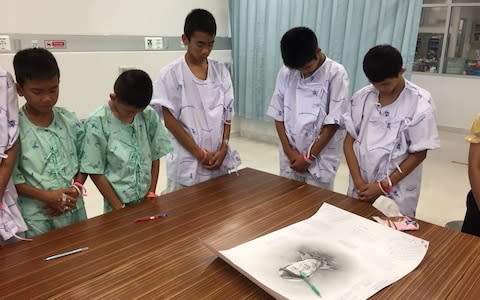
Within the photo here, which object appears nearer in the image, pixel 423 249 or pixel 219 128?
pixel 423 249

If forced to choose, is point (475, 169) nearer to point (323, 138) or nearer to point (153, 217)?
point (323, 138)

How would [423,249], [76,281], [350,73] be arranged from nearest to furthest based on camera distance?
[76,281], [423,249], [350,73]

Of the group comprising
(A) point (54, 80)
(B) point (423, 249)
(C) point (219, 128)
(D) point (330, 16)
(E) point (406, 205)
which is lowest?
(E) point (406, 205)

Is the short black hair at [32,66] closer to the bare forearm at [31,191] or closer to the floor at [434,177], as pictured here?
the bare forearm at [31,191]

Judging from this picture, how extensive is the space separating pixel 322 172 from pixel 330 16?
2.44 m

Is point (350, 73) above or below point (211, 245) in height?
above

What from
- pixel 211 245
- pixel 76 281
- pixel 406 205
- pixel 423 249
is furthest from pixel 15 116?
pixel 406 205

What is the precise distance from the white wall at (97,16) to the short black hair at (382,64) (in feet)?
8.87

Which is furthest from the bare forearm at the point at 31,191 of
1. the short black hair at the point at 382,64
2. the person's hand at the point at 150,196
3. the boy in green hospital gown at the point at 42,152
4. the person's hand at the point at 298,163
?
the short black hair at the point at 382,64

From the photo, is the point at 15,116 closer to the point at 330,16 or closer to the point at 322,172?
the point at 322,172

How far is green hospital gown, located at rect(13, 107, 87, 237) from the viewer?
3.98ft

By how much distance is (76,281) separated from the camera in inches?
32.8

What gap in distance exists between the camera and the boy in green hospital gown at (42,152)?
1.19 meters

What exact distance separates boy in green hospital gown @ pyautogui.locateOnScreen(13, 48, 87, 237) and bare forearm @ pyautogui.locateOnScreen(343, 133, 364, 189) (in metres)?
1.04
